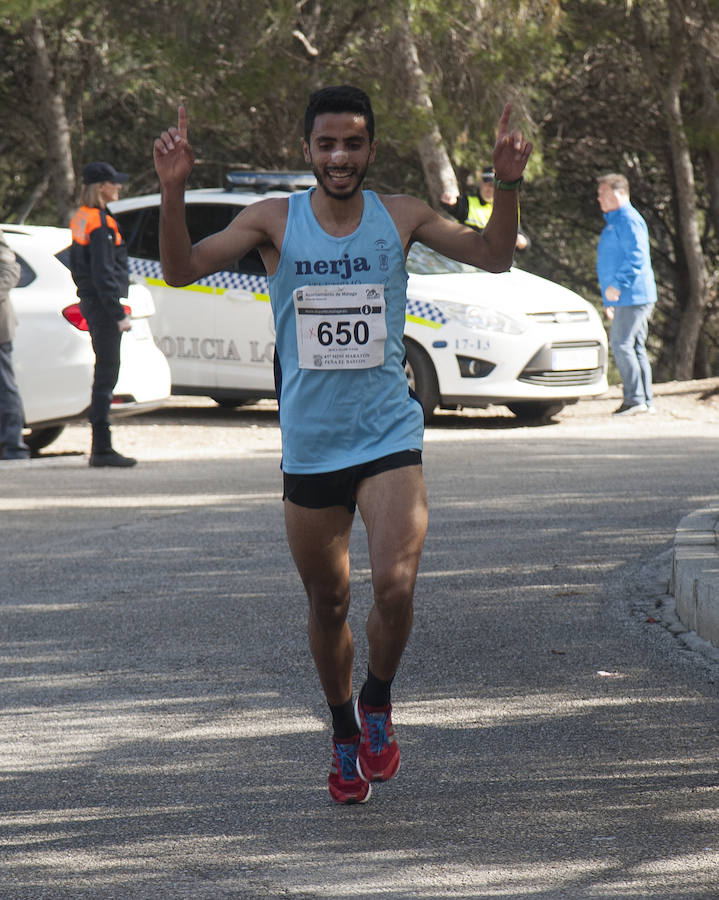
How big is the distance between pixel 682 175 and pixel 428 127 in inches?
225

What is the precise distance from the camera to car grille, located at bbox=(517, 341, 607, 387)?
1327 centimetres

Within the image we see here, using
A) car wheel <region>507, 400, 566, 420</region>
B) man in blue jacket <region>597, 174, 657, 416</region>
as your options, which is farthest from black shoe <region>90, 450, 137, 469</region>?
man in blue jacket <region>597, 174, 657, 416</region>

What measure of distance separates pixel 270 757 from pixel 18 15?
1271 cm

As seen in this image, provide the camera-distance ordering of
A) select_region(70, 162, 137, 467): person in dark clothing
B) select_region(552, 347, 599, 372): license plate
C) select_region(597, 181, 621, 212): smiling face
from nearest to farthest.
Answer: select_region(70, 162, 137, 467): person in dark clothing < select_region(552, 347, 599, 372): license plate < select_region(597, 181, 621, 212): smiling face

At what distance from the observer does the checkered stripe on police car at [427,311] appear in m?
13.2

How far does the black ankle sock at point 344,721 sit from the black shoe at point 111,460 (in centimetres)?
705

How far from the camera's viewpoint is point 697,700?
5035 mm

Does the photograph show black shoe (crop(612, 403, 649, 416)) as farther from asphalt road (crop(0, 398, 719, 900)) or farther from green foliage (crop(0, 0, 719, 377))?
asphalt road (crop(0, 398, 719, 900))

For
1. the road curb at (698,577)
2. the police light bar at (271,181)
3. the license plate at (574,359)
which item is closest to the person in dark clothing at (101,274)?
the police light bar at (271,181)

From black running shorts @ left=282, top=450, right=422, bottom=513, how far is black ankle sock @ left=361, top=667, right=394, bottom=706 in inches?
19.2

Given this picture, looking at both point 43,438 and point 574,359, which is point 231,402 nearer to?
point 43,438

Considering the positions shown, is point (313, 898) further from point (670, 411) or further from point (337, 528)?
point (670, 411)

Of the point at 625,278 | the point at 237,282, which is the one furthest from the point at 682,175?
the point at 237,282

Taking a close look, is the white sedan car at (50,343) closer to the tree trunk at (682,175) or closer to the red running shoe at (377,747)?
the red running shoe at (377,747)
